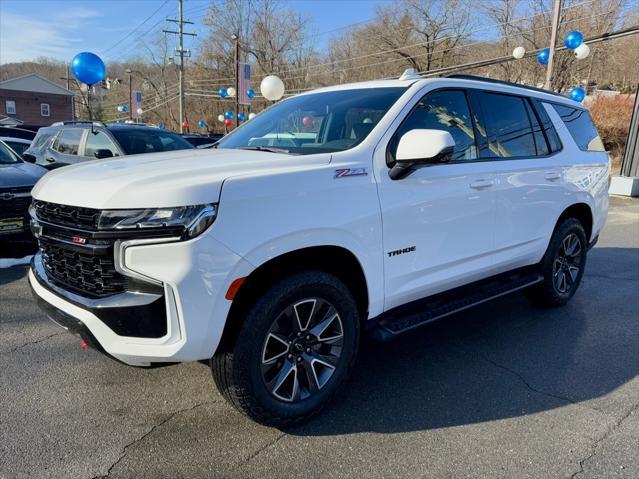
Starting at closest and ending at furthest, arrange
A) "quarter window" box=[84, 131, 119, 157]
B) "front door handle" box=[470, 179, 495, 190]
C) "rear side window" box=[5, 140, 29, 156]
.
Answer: "front door handle" box=[470, 179, 495, 190] < "quarter window" box=[84, 131, 119, 157] < "rear side window" box=[5, 140, 29, 156]

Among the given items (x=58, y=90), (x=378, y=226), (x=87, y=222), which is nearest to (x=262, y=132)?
(x=378, y=226)

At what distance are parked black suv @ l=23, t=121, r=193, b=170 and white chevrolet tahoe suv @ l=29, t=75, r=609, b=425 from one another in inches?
179

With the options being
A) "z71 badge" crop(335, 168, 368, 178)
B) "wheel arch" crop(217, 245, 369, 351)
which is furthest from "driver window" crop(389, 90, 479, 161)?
"wheel arch" crop(217, 245, 369, 351)

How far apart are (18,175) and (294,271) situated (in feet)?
16.5

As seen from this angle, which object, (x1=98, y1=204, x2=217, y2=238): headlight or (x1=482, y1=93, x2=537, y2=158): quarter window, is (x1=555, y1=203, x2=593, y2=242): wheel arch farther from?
(x1=98, y1=204, x2=217, y2=238): headlight

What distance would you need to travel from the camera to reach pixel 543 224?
423 centimetres

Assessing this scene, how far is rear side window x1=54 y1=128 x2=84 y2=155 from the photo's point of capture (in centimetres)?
805

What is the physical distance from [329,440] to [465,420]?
851mm

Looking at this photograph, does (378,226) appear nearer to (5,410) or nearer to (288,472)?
(288,472)

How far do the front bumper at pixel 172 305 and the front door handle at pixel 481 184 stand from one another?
6.16 ft

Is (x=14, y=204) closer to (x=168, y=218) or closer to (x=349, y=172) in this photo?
(x=168, y=218)

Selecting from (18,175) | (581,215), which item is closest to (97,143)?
(18,175)

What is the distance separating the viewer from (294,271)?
263 cm

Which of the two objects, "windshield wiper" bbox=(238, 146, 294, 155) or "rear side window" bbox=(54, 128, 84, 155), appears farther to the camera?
"rear side window" bbox=(54, 128, 84, 155)
